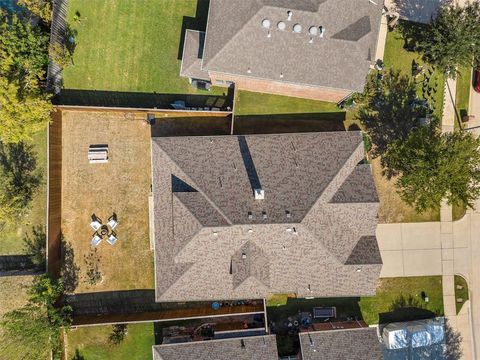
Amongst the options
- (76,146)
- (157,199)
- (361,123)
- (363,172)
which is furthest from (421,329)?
(76,146)

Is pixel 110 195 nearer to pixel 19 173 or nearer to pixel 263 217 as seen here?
pixel 19 173

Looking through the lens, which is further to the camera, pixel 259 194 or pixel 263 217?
pixel 263 217

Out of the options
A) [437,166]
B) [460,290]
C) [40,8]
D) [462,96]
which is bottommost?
[460,290]

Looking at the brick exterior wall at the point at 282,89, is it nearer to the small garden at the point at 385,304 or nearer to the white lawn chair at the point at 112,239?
the white lawn chair at the point at 112,239

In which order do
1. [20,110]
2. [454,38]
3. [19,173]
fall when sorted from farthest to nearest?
[19,173] → [454,38] → [20,110]

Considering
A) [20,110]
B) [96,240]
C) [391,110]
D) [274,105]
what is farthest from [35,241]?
[391,110]

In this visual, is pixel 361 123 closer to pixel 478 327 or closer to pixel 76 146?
pixel 478 327
